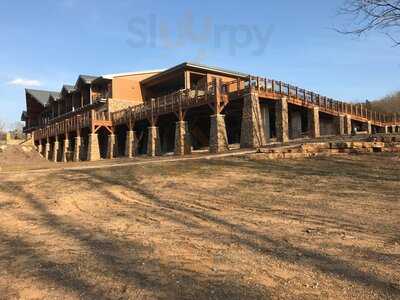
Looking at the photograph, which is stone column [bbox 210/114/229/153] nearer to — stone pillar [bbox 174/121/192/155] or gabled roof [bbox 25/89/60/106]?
stone pillar [bbox 174/121/192/155]

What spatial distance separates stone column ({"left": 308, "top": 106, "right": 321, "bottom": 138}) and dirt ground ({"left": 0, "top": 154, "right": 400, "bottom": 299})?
A: 17.8m

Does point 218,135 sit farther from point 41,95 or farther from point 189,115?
point 41,95

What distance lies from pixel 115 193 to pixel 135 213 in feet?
9.41

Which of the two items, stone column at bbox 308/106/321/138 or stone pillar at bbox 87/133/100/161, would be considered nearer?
stone column at bbox 308/106/321/138

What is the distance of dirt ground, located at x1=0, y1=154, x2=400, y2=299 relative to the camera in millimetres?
5043

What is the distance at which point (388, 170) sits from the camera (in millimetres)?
13766

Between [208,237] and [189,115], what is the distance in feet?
91.8

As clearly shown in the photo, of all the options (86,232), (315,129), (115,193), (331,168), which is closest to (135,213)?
(86,232)

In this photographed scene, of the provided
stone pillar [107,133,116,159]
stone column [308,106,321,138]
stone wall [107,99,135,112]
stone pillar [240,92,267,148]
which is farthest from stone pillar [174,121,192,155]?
stone wall [107,99,135,112]

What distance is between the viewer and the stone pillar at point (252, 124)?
2638 cm

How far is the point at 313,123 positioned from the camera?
3234cm

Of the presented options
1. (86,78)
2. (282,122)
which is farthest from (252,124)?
(86,78)

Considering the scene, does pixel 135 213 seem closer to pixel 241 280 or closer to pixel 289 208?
pixel 289 208

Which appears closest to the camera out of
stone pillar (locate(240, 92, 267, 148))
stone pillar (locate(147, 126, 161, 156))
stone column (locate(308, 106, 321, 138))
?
stone pillar (locate(240, 92, 267, 148))
